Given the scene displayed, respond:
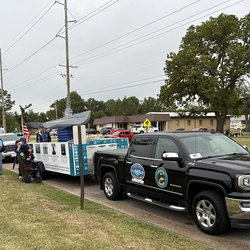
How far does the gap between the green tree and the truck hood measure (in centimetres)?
3091

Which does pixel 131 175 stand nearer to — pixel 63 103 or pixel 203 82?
pixel 203 82

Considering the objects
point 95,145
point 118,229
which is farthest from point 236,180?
point 95,145

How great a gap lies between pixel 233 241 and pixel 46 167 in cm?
741

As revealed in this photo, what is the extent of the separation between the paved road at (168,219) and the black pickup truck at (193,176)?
20 cm

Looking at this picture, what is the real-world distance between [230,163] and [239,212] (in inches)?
31.4

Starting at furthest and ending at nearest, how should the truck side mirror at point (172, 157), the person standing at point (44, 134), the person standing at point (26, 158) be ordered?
the person standing at point (44, 134), the person standing at point (26, 158), the truck side mirror at point (172, 157)

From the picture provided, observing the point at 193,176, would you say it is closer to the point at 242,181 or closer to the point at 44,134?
the point at 242,181

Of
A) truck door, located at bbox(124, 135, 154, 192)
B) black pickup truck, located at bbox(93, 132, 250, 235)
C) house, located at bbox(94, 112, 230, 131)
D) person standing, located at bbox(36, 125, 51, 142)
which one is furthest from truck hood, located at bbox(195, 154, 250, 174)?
house, located at bbox(94, 112, 230, 131)

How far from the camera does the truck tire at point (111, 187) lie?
7.24 metres

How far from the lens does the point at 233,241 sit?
467cm

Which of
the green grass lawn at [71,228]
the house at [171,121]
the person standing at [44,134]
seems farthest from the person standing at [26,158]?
the house at [171,121]

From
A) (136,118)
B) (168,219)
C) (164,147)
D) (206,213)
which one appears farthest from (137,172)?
(136,118)

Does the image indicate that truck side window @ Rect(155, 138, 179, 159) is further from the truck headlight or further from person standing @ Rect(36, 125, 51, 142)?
person standing @ Rect(36, 125, 51, 142)

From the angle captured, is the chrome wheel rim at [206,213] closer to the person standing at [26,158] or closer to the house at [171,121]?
the person standing at [26,158]
